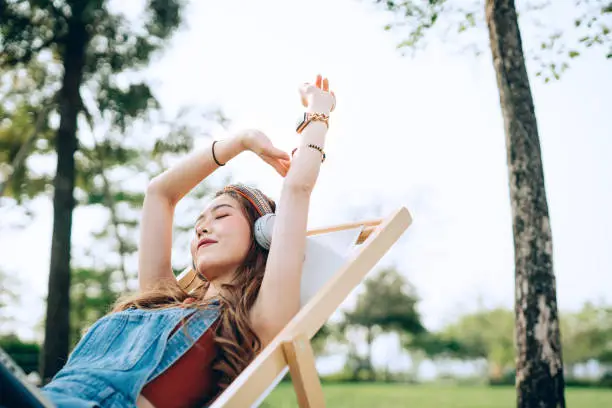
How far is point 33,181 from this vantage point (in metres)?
9.94

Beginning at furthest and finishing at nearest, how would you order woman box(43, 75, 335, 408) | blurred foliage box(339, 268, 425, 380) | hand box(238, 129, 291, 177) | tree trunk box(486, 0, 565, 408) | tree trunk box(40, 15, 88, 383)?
blurred foliage box(339, 268, 425, 380) → tree trunk box(40, 15, 88, 383) → tree trunk box(486, 0, 565, 408) → hand box(238, 129, 291, 177) → woman box(43, 75, 335, 408)

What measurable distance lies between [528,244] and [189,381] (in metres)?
2.91

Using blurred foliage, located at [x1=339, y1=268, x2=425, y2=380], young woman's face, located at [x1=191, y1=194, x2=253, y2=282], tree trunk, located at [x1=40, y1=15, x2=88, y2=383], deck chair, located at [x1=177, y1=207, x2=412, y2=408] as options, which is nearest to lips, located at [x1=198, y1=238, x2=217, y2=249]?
young woman's face, located at [x1=191, y1=194, x2=253, y2=282]

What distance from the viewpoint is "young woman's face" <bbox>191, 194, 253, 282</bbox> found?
7.39 ft

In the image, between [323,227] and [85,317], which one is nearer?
[323,227]

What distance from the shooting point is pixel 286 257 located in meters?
2.05

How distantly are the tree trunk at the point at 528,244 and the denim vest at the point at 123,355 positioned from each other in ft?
8.89

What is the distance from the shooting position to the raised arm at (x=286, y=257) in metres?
2.05

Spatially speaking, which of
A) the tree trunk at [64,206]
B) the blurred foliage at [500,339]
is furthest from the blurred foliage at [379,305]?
the tree trunk at [64,206]

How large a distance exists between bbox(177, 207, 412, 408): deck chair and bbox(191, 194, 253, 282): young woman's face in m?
0.28

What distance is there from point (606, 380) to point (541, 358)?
23.4 meters

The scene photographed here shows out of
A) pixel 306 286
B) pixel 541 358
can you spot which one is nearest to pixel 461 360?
pixel 541 358

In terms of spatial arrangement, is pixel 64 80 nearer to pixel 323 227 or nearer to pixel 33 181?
pixel 33 181

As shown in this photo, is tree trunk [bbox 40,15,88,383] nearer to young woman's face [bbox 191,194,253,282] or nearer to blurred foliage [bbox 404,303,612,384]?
young woman's face [bbox 191,194,253,282]
